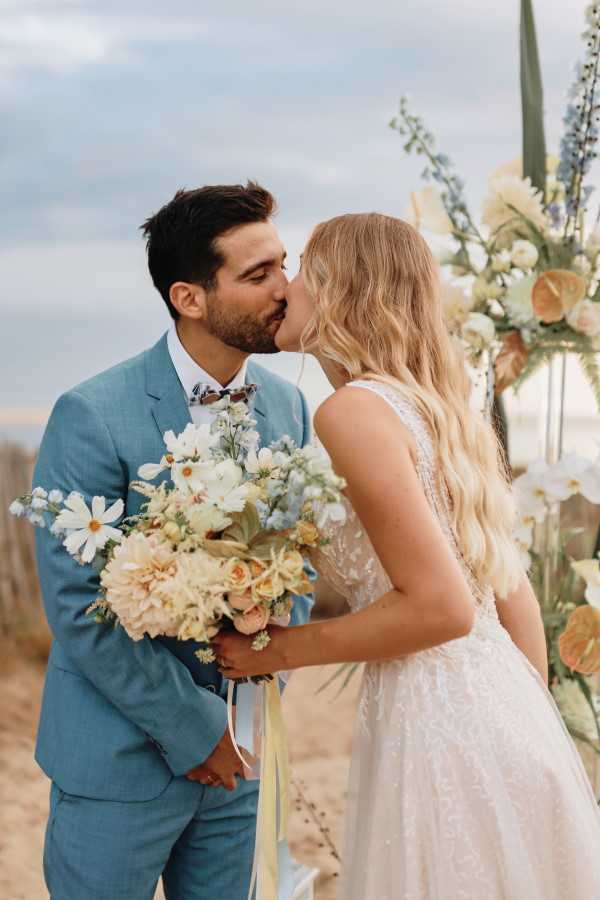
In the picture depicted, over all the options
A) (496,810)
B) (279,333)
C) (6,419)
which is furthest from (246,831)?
(6,419)

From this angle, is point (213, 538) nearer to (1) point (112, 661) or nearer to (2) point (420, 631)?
(2) point (420, 631)

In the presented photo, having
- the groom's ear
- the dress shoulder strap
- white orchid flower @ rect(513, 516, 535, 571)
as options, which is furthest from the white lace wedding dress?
white orchid flower @ rect(513, 516, 535, 571)

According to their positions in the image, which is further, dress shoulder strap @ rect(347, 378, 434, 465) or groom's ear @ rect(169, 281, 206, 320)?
groom's ear @ rect(169, 281, 206, 320)

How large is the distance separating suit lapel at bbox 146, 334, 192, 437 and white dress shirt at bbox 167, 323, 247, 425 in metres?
0.02

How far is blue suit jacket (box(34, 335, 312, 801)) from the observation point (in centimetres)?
208

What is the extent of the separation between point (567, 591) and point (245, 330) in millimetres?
1295

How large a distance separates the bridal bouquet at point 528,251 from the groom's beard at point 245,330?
2.42 feet

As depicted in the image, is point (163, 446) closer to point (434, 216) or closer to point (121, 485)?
point (121, 485)

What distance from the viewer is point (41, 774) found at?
597 cm

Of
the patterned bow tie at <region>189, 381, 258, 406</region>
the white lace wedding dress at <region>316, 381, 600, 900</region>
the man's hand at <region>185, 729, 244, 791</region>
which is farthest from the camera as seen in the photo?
the patterned bow tie at <region>189, 381, 258, 406</region>

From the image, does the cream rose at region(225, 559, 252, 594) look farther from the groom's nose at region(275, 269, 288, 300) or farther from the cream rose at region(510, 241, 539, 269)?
the cream rose at region(510, 241, 539, 269)

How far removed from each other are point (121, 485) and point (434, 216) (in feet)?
4.25

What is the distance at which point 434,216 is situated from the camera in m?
2.95

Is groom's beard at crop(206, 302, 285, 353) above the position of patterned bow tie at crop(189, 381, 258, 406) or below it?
above
